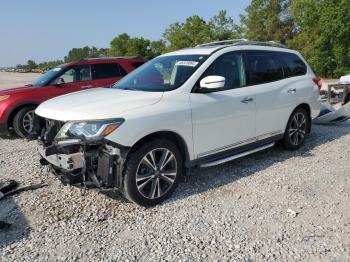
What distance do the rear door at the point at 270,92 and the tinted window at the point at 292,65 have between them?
11cm

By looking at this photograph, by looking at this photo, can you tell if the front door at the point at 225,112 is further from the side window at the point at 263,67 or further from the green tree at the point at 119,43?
the green tree at the point at 119,43

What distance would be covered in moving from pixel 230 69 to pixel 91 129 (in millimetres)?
2272

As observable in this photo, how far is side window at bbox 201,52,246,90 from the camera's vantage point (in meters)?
5.07

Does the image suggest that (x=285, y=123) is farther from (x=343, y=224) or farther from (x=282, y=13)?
(x=282, y=13)

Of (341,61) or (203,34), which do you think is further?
(203,34)

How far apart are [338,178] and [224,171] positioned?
1561 mm

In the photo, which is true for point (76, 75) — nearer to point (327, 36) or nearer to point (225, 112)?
point (225, 112)

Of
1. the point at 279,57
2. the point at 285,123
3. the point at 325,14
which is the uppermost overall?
the point at 325,14

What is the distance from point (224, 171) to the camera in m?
5.60

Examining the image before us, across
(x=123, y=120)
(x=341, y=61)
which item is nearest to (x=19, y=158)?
(x=123, y=120)

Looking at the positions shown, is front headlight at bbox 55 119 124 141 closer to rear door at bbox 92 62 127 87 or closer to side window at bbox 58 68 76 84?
side window at bbox 58 68 76 84

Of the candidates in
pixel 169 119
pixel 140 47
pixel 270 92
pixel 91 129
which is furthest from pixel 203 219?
pixel 140 47

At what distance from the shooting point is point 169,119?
4402mm

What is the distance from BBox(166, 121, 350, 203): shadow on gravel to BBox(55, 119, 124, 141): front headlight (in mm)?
1215
